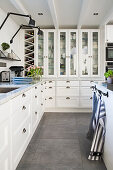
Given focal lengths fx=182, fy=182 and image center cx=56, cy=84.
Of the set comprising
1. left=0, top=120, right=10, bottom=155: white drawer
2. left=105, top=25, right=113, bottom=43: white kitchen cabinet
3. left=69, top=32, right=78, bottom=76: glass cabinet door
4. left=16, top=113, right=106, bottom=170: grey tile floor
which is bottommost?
left=16, top=113, right=106, bottom=170: grey tile floor

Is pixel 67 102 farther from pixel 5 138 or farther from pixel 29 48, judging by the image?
pixel 5 138

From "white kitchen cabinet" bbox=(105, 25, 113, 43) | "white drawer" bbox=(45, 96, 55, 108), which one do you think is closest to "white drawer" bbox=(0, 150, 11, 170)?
"white drawer" bbox=(45, 96, 55, 108)

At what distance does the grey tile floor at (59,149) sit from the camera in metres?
2.13

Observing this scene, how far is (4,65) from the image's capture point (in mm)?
4020

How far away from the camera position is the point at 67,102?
5.07m

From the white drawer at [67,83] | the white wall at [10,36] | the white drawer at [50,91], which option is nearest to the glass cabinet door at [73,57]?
the white drawer at [67,83]

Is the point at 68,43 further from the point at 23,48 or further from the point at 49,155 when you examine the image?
the point at 49,155

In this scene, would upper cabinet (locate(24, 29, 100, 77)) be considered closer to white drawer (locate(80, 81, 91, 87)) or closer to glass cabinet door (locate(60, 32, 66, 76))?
glass cabinet door (locate(60, 32, 66, 76))

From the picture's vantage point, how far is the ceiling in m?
3.47

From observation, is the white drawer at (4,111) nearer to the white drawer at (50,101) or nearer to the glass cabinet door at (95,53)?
the white drawer at (50,101)

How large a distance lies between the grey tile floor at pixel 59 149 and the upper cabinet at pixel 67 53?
1.74 meters

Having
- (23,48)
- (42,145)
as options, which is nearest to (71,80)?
(23,48)

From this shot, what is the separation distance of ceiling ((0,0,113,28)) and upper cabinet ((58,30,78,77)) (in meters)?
0.33

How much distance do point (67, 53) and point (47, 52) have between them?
58cm
